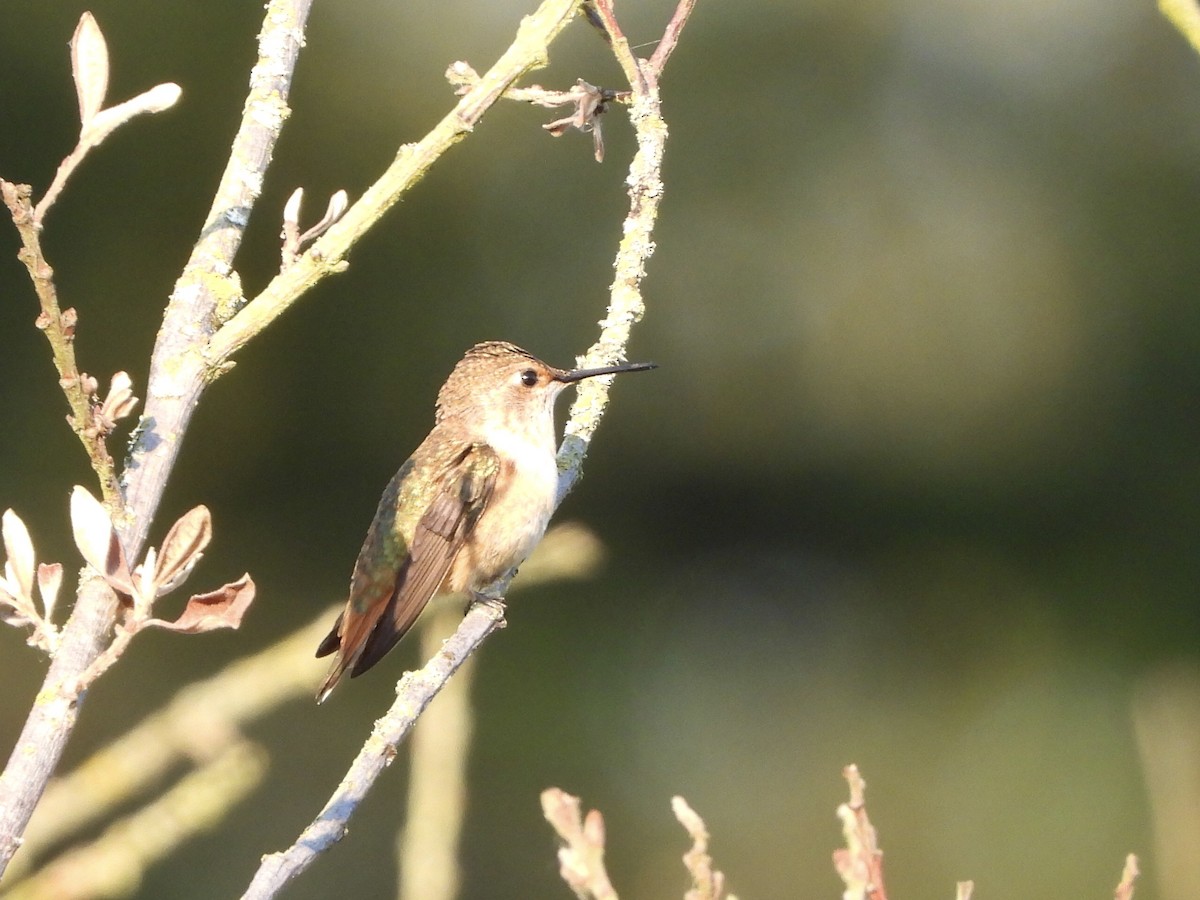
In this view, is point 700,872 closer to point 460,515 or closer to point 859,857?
point 859,857

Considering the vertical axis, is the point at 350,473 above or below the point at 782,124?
below

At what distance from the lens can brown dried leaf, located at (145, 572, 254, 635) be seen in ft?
2.94

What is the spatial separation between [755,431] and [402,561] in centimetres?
366

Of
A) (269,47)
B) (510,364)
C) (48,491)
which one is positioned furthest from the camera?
(48,491)

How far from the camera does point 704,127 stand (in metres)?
6.09

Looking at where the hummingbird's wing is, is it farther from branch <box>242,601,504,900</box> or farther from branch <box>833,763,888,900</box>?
branch <box>833,763,888,900</box>

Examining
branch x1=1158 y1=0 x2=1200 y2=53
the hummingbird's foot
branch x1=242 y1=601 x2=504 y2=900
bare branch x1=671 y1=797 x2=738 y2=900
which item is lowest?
bare branch x1=671 y1=797 x2=738 y2=900

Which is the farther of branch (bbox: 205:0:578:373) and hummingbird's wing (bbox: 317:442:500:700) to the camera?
hummingbird's wing (bbox: 317:442:500:700)

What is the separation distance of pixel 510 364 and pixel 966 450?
3695 mm

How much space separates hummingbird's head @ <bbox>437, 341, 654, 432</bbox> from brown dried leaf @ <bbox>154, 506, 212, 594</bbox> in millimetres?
1978

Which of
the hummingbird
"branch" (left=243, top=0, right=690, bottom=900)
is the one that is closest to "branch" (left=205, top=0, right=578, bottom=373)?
"branch" (left=243, top=0, right=690, bottom=900)

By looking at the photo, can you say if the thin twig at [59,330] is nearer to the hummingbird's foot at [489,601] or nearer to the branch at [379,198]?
the branch at [379,198]

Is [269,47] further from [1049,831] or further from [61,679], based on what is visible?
[1049,831]

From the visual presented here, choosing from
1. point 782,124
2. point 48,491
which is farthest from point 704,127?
point 48,491
